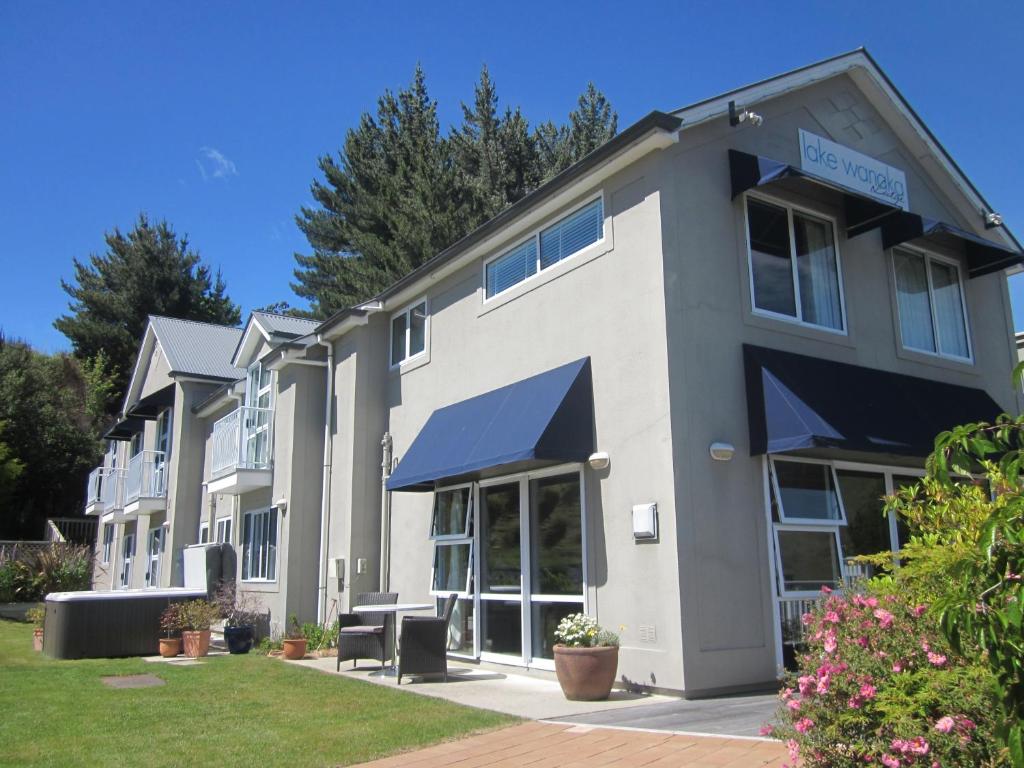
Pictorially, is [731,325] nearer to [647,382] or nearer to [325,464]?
[647,382]

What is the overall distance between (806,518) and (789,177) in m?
4.37

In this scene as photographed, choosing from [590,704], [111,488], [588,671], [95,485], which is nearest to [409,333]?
[588,671]

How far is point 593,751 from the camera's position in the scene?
6832 millimetres

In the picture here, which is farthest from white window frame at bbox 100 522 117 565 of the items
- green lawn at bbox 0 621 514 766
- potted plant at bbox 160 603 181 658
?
green lawn at bbox 0 621 514 766

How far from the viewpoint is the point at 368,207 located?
114 ft

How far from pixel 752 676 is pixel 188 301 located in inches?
1722

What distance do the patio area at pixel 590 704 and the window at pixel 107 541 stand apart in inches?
1023

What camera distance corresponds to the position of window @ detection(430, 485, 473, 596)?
13.2 meters

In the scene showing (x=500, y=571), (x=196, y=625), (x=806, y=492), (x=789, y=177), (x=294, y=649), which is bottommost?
(x=294, y=649)

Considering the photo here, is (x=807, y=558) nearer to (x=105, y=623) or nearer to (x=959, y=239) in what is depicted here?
(x=959, y=239)

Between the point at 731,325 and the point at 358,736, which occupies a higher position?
the point at 731,325

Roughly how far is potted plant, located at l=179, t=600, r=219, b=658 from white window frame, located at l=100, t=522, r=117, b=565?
67.1ft

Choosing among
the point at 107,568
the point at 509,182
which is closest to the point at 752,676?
the point at 509,182

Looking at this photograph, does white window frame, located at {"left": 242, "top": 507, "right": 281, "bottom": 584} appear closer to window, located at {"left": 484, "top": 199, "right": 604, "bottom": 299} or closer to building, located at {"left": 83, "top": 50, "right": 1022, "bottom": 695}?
building, located at {"left": 83, "top": 50, "right": 1022, "bottom": 695}
